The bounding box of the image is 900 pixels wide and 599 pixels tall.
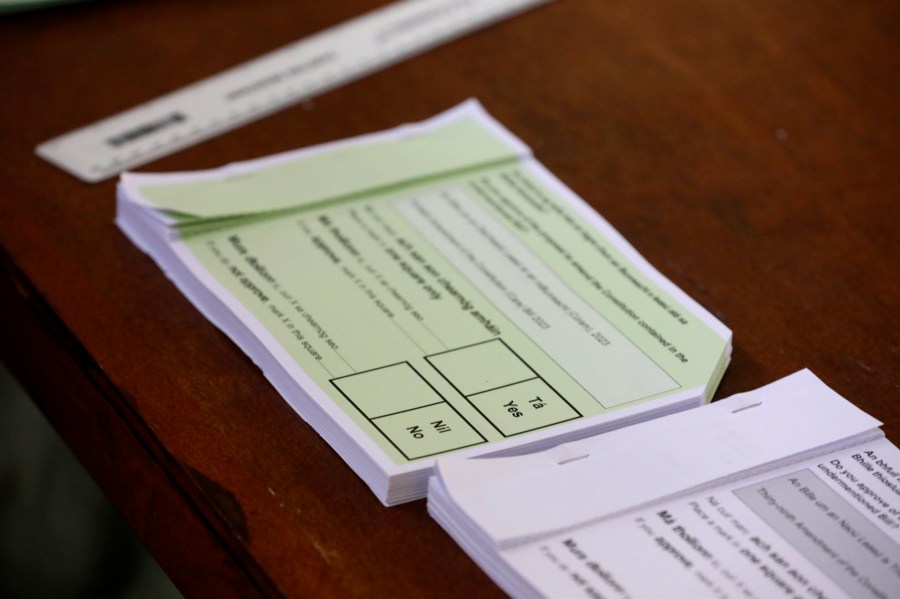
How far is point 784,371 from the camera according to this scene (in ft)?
2.31

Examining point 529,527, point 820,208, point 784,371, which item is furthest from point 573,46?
point 529,527

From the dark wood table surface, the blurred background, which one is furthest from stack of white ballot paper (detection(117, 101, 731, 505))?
the blurred background

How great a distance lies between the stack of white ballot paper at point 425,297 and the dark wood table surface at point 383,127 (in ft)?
0.08

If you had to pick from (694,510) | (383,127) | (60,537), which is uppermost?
(383,127)

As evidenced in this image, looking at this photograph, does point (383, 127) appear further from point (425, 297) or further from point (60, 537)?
point (60, 537)

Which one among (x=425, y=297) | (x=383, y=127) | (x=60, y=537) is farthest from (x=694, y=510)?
(x=60, y=537)

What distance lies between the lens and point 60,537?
1.00 meters

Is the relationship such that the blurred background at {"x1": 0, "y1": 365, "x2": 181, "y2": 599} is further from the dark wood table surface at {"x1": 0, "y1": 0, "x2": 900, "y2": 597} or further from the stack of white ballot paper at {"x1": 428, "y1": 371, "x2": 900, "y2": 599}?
the stack of white ballot paper at {"x1": 428, "y1": 371, "x2": 900, "y2": 599}

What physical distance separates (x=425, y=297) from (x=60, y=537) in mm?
496

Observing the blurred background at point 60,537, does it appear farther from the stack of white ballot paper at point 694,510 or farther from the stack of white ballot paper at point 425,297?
the stack of white ballot paper at point 694,510

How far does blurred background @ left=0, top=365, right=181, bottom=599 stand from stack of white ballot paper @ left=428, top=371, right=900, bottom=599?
18.7 inches

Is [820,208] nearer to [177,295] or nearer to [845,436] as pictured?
[845,436]

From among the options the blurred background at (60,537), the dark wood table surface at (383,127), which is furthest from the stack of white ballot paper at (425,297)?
the blurred background at (60,537)

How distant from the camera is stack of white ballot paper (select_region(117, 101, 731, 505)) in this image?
2.06 feet
